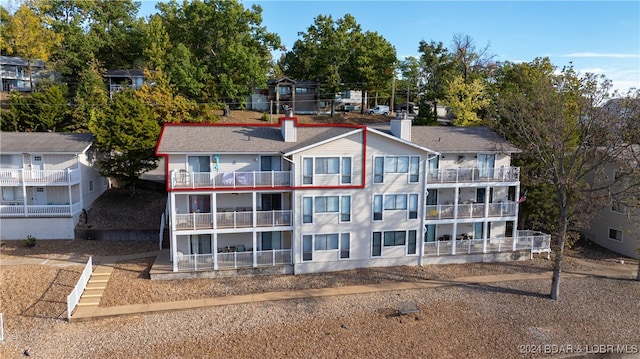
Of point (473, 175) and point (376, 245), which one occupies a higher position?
point (473, 175)

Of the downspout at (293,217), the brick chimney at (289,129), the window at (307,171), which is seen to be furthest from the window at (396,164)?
the brick chimney at (289,129)

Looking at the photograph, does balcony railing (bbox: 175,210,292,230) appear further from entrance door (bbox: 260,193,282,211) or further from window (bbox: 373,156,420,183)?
window (bbox: 373,156,420,183)

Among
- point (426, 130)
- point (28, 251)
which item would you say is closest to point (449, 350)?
point (426, 130)

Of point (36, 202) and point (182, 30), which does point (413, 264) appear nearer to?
point (36, 202)

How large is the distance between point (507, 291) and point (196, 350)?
16.5 metres

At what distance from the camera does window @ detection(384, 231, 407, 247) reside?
25.2 metres

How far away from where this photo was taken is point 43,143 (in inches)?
1171

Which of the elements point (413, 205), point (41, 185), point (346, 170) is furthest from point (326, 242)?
point (41, 185)

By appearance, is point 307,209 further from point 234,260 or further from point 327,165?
point 234,260

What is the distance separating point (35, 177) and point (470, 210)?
2983cm

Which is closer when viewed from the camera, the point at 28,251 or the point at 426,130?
the point at 28,251

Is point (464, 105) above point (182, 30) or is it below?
below

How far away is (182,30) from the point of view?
5562 centimetres

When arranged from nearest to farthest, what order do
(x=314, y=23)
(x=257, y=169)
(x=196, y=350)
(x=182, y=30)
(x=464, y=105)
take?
(x=196, y=350), (x=257, y=169), (x=464, y=105), (x=182, y=30), (x=314, y=23)
